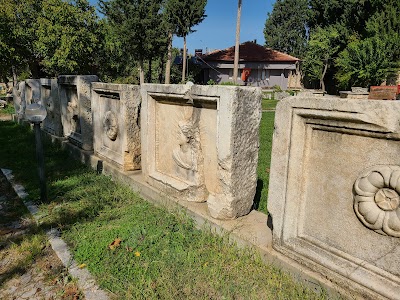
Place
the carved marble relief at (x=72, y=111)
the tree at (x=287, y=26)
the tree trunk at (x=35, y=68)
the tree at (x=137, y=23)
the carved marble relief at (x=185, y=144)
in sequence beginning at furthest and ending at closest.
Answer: the tree at (x=287, y=26), the tree at (x=137, y=23), the tree trunk at (x=35, y=68), the carved marble relief at (x=72, y=111), the carved marble relief at (x=185, y=144)

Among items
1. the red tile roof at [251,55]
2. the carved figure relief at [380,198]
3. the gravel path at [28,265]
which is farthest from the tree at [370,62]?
the gravel path at [28,265]

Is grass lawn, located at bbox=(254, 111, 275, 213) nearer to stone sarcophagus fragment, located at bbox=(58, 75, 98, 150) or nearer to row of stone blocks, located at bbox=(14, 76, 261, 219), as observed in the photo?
row of stone blocks, located at bbox=(14, 76, 261, 219)

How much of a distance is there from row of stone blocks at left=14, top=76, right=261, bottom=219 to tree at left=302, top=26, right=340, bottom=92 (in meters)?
25.5

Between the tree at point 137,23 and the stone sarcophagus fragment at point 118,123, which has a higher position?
the tree at point 137,23

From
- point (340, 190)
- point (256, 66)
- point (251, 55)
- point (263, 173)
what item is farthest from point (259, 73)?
point (340, 190)

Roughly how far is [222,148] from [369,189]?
1309mm

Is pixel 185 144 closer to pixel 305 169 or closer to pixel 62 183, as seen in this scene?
pixel 305 169

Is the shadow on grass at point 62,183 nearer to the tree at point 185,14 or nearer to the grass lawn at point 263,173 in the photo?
the grass lawn at point 263,173

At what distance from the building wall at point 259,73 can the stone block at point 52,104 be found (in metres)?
26.9

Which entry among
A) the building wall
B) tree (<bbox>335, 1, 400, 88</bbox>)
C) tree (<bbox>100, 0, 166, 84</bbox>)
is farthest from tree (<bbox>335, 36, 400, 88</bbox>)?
tree (<bbox>100, 0, 166, 84</bbox>)

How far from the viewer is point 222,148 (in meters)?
2.91

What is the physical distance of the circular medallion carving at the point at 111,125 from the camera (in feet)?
15.8

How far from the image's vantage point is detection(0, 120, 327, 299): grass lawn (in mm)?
2318

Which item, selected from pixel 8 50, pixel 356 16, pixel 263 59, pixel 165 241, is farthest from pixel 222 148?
pixel 263 59
